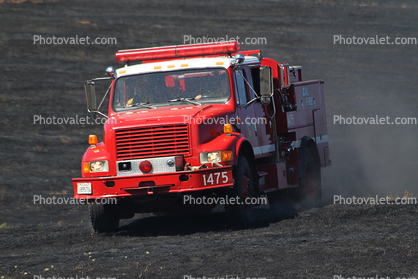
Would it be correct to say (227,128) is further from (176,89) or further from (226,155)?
(176,89)

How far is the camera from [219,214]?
10.8 metres

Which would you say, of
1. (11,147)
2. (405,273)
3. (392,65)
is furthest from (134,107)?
(392,65)

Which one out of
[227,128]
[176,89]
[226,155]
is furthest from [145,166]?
[176,89]

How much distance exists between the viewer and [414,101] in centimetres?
2212

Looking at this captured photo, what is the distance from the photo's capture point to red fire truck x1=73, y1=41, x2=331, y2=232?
8.67 m

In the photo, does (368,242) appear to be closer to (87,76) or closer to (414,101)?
(87,76)

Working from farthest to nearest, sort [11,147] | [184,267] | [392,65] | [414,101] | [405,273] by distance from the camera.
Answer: [392,65]
[414,101]
[11,147]
[184,267]
[405,273]

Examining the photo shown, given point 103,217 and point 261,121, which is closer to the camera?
point 103,217

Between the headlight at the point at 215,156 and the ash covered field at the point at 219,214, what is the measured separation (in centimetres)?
109

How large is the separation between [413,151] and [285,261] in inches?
527

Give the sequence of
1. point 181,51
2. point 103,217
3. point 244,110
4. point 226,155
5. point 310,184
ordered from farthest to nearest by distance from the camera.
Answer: point 310,184 → point 181,51 → point 244,110 → point 103,217 → point 226,155

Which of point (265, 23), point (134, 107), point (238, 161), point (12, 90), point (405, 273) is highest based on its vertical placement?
point (265, 23)

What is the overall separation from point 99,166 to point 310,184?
553 centimetres

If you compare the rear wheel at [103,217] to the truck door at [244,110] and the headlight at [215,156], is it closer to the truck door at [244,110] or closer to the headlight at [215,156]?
the headlight at [215,156]
